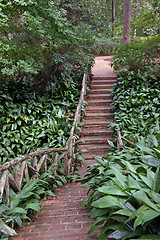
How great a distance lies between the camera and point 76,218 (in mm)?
2229

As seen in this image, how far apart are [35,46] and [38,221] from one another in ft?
15.6

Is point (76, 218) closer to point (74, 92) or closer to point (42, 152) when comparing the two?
point (42, 152)

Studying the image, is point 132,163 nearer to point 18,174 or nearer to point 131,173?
point 131,173

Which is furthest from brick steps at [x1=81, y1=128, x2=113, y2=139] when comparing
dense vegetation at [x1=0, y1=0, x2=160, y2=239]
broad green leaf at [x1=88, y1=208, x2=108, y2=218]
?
broad green leaf at [x1=88, y1=208, x2=108, y2=218]

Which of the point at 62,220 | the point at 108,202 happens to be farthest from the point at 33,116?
the point at 108,202

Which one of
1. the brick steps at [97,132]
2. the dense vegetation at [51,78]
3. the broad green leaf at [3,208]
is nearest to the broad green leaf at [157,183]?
the broad green leaf at [3,208]

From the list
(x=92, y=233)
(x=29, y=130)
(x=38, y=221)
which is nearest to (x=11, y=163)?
(x=38, y=221)

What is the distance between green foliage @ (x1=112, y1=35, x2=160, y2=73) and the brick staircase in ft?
3.31

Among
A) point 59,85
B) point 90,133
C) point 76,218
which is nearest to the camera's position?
point 76,218

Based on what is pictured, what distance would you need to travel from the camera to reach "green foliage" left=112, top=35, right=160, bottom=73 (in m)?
7.60

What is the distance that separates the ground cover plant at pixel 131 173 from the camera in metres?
1.48

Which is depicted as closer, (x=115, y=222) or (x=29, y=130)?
(x=115, y=222)

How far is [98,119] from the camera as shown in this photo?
7.26 meters

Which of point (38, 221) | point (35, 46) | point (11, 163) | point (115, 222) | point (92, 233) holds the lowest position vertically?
point (38, 221)
